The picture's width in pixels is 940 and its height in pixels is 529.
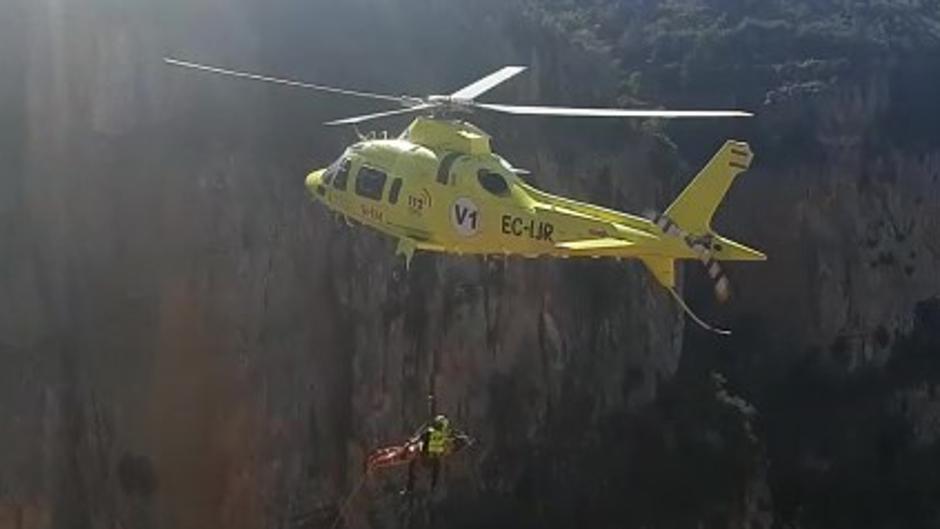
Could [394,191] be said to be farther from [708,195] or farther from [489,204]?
[708,195]

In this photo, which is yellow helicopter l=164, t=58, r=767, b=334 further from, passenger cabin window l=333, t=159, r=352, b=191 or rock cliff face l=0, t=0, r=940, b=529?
rock cliff face l=0, t=0, r=940, b=529

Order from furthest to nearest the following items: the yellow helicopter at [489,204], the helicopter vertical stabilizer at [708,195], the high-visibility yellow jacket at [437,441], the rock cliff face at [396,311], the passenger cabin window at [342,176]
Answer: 1. the rock cliff face at [396,311]
2. the high-visibility yellow jacket at [437,441]
3. the passenger cabin window at [342,176]
4. the helicopter vertical stabilizer at [708,195]
5. the yellow helicopter at [489,204]

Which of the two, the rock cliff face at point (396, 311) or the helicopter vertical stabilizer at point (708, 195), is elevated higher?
the helicopter vertical stabilizer at point (708, 195)

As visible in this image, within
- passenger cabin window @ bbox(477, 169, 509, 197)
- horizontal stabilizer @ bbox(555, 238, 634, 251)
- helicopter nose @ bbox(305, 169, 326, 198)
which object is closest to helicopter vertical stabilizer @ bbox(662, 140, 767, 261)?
horizontal stabilizer @ bbox(555, 238, 634, 251)

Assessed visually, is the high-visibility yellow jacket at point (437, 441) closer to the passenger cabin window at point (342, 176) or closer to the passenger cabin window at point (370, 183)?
the passenger cabin window at point (370, 183)

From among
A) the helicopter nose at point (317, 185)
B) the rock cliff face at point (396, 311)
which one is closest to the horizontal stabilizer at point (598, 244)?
the helicopter nose at point (317, 185)

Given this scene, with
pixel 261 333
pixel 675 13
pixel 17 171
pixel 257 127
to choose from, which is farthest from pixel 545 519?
pixel 675 13
